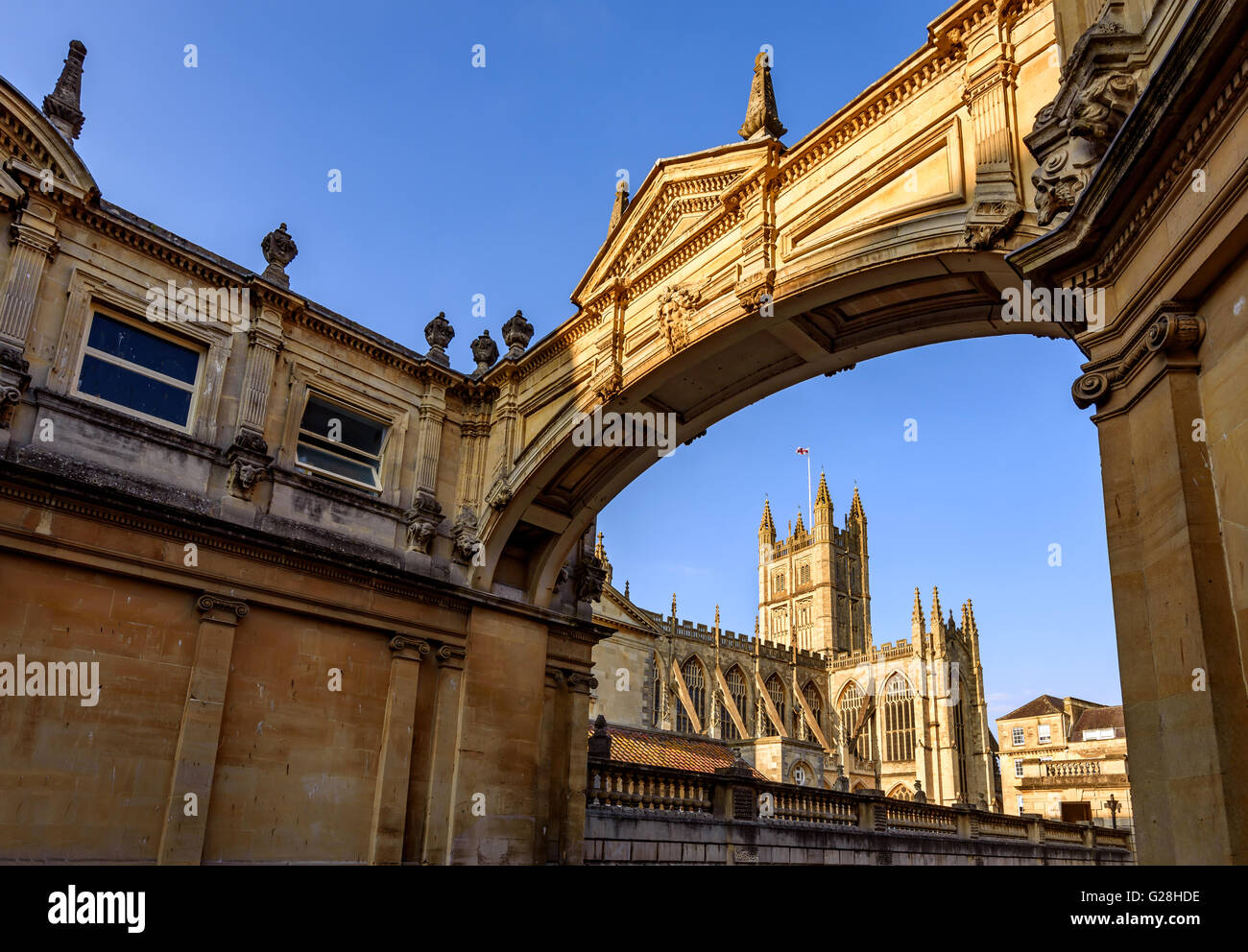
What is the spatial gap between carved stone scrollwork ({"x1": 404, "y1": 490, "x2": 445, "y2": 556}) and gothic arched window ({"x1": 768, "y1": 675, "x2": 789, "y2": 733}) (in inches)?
2576

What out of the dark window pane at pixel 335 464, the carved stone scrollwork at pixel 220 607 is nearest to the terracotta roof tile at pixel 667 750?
the dark window pane at pixel 335 464

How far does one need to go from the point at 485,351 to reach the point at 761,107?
6919 mm

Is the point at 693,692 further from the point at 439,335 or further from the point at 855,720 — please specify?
the point at 439,335

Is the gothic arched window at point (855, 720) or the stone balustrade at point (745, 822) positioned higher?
the gothic arched window at point (855, 720)

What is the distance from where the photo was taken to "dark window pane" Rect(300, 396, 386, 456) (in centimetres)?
1400

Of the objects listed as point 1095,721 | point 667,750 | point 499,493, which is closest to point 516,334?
point 499,493

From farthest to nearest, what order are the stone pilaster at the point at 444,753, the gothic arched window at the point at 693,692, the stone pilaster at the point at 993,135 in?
the gothic arched window at the point at 693,692 → the stone pilaster at the point at 444,753 → the stone pilaster at the point at 993,135

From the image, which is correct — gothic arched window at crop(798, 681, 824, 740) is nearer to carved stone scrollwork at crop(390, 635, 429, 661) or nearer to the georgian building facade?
the georgian building facade

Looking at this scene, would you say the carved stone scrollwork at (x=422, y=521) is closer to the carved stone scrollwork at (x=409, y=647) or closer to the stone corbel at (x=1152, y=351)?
the carved stone scrollwork at (x=409, y=647)

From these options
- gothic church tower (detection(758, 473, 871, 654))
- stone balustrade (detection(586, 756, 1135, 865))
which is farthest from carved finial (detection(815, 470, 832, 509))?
stone balustrade (detection(586, 756, 1135, 865))

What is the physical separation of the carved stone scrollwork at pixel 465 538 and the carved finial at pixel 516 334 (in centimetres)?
306

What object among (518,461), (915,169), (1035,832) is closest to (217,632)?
(518,461)

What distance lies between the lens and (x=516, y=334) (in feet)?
51.9

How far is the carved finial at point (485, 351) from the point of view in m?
16.2
